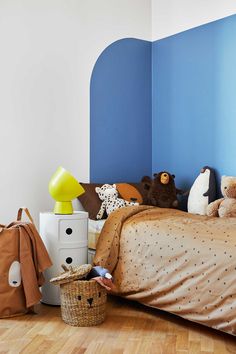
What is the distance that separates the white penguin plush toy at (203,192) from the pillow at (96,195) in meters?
0.35

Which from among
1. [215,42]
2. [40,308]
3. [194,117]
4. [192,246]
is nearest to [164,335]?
[192,246]

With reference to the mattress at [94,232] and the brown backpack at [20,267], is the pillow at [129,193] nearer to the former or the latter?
the mattress at [94,232]

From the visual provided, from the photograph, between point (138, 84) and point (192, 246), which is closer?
point (192, 246)

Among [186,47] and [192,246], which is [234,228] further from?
[186,47]

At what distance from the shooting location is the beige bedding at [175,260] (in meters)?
2.20

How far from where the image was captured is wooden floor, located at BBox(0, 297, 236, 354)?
2.12 meters

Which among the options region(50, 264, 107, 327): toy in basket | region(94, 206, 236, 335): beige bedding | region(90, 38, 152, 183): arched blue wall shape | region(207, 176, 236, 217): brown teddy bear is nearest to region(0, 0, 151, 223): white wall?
region(90, 38, 152, 183): arched blue wall shape

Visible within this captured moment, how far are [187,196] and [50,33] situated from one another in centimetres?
147

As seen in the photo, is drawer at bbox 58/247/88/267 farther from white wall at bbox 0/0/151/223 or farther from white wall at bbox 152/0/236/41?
white wall at bbox 152/0/236/41

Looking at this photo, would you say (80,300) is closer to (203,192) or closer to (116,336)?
(116,336)

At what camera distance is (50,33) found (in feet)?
10.5

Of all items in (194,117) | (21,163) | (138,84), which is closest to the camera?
(21,163)

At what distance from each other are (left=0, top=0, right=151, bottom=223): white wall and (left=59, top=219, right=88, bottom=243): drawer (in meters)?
0.45

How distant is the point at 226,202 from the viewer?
115 inches
